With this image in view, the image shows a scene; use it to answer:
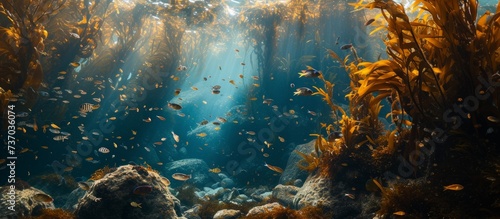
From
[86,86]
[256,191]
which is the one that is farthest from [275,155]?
[86,86]

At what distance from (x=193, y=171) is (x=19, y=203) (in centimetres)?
1101

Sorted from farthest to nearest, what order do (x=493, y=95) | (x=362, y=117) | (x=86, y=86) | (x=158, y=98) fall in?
(x=158, y=98) < (x=86, y=86) < (x=362, y=117) < (x=493, y=95)

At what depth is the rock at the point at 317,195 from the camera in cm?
589

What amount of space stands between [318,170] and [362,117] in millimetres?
1713

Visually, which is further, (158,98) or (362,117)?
(158,98)

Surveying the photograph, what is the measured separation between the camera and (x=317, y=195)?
6.21m

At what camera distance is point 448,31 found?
402cm

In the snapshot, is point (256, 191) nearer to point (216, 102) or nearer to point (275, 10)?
point (275, 10)

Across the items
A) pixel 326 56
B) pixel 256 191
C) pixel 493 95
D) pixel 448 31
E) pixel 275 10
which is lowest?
pixel 256 191

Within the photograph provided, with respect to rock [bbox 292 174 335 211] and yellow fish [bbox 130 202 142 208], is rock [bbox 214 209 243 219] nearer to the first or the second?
rock [bbox 292 174 335 211]

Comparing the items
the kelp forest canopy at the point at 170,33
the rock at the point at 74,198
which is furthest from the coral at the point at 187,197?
the kelp forest canopy at the point at 170,33

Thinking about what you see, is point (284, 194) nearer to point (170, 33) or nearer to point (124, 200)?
point (124, 200)

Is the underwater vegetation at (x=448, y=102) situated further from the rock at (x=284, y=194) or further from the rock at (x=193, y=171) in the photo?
the rock at (x=193, y=171)

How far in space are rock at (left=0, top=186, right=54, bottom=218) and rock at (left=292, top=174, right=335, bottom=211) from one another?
6.20m
